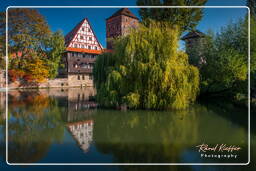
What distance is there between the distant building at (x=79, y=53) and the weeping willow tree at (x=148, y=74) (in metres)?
20.5

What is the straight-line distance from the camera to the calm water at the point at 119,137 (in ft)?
12.0

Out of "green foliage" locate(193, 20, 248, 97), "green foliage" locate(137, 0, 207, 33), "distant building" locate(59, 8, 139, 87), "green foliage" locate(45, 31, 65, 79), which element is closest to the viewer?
"green foliage" locate(193, 20, 248, 97)

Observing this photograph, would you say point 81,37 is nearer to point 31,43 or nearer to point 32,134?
point 31,43

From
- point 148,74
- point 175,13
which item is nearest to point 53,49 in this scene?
point 175,13

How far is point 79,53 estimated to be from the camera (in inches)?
1121

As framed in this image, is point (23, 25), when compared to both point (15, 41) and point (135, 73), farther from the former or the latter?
point (135, 73)

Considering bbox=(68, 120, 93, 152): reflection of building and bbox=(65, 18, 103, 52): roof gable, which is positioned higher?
bbox=(65, 18, 103, 52): roof gable

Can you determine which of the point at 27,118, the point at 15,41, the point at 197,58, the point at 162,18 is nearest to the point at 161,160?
the point at 27,118

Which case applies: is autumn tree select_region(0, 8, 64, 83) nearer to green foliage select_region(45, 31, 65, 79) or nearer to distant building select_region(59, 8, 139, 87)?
green foliage select_region(45, 31, 65, 79)

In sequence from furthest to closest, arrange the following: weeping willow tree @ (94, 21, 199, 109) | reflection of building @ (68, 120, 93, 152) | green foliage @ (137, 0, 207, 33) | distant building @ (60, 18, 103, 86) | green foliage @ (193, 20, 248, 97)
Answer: distant building @ (60, 18, 103, 86) < green foliage @ (137, 0, 207, 33) < green foliage @ (193, 20, 248, 97) < weeping willow tree @ (94, 21, 199, 109) < reflection of building @ (68, 120, 93, 152)

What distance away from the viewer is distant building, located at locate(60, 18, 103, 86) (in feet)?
90.4

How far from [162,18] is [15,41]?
1666 cm

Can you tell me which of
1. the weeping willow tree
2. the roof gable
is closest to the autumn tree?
the roof gable

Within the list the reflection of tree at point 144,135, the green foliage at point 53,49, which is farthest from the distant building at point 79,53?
→ the reflection of tree at point 144,135
